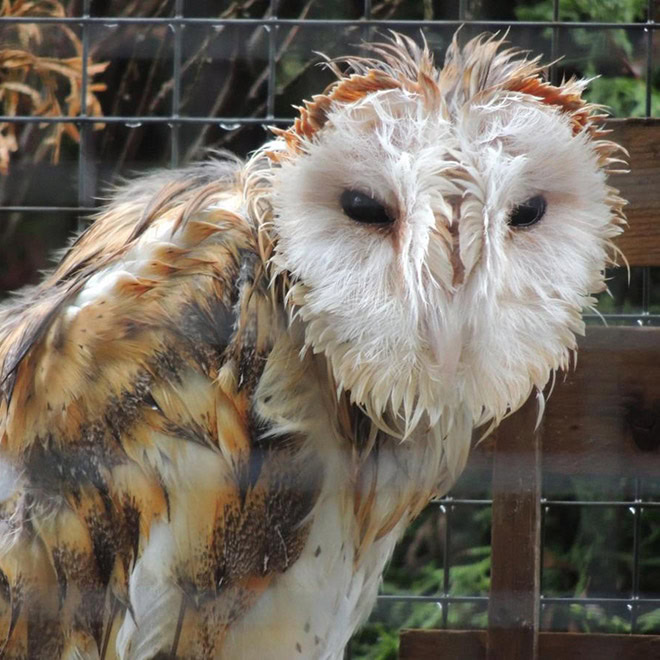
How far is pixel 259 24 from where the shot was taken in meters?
1.30

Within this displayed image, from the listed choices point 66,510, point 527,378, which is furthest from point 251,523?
point 527,378

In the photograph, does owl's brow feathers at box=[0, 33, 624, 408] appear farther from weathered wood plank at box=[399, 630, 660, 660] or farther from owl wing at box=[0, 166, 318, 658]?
weathered wood plank at box=[399, 630, 660, 660]

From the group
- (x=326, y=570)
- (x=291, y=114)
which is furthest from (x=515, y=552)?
(x=291, y=114)

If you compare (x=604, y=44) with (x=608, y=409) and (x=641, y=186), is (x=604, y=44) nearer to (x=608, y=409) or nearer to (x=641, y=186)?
(x=641, y=186)

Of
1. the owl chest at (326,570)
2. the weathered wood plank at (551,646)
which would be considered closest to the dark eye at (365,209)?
the owl chest at (326,570)

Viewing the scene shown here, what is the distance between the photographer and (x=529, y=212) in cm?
88

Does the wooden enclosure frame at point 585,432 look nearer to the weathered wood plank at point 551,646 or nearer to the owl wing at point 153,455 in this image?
the weathered wood plank at point 551,646

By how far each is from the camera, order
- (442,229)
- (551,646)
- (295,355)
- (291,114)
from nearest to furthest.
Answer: (442,229) → (295,355) → (551,646) → (291,114)

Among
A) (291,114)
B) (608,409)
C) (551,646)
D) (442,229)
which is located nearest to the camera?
(442,229)

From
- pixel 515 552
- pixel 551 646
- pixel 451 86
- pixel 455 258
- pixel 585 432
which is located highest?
pixel 451 86

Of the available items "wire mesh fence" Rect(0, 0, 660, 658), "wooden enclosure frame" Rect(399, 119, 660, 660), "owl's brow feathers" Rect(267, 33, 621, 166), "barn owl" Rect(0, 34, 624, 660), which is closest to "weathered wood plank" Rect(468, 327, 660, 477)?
"wooden enclosure frame" Rect(399, 119, 660, 660)

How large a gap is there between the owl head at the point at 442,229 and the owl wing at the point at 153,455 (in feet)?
0.31

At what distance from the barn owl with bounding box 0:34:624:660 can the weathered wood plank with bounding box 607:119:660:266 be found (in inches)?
11.5

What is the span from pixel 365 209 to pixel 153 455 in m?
0.30
